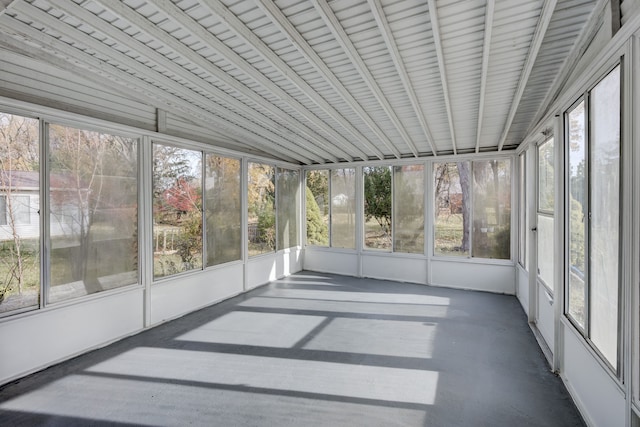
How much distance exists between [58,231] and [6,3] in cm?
239

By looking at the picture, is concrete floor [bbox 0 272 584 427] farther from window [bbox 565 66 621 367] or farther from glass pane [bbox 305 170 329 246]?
glass pane [bbox 305 170 329 246]

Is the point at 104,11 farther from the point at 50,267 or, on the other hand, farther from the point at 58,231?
the point at 50,267

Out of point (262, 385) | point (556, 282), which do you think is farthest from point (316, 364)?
point (556, 282)

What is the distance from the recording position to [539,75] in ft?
11.0

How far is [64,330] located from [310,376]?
290 cm

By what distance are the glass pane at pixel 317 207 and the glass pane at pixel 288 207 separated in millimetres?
375

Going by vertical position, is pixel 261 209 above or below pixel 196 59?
below

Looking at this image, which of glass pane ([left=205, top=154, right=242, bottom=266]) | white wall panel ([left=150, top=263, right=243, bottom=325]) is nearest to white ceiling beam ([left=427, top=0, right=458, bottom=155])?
glass pane ([left=205, top=154, right=242, bottom=266])

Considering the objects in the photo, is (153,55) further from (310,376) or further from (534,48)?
(310,376)

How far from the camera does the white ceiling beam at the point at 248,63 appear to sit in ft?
7.77

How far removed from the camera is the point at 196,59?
311cm

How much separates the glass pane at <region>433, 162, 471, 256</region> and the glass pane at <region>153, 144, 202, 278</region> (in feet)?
16.2

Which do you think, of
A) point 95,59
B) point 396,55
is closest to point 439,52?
point 396,55

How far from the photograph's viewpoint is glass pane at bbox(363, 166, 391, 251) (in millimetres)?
7742
